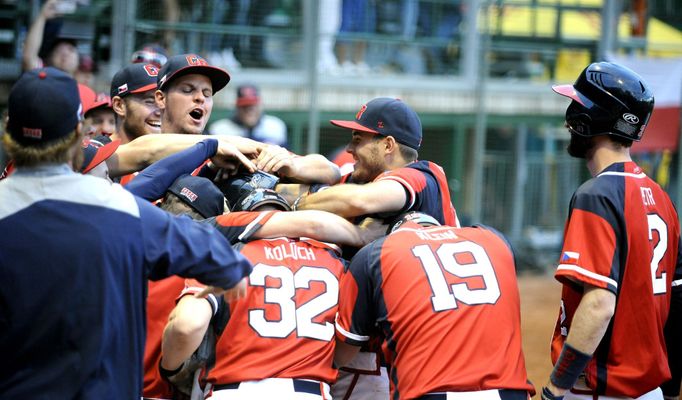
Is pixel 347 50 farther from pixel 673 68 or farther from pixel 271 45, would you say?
pixel 673 68

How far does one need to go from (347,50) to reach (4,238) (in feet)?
27.9

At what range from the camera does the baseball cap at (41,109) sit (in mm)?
2832

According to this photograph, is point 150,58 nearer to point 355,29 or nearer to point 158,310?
point 158,310

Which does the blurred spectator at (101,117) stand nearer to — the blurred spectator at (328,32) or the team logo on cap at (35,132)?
the team logo on cap at (35,132)

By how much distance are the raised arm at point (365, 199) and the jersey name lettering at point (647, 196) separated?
39.0 inches

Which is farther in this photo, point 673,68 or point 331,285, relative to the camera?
point 673,68

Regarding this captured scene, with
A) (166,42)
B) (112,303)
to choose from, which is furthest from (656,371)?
(166,42)

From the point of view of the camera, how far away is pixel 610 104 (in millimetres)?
3893

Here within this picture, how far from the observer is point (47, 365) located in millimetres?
2822

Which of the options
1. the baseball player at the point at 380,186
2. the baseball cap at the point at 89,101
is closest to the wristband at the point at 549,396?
the baseball player at the point at 380,186

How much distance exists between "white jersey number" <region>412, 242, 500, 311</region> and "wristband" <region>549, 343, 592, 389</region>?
0.40 m

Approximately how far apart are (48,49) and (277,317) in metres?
6.77

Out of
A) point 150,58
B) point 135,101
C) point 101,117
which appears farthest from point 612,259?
point 150,58

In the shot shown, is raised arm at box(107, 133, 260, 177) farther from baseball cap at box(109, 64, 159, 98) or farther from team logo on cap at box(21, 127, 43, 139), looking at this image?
team logo on cap at box(21, 127, 43, 139)
